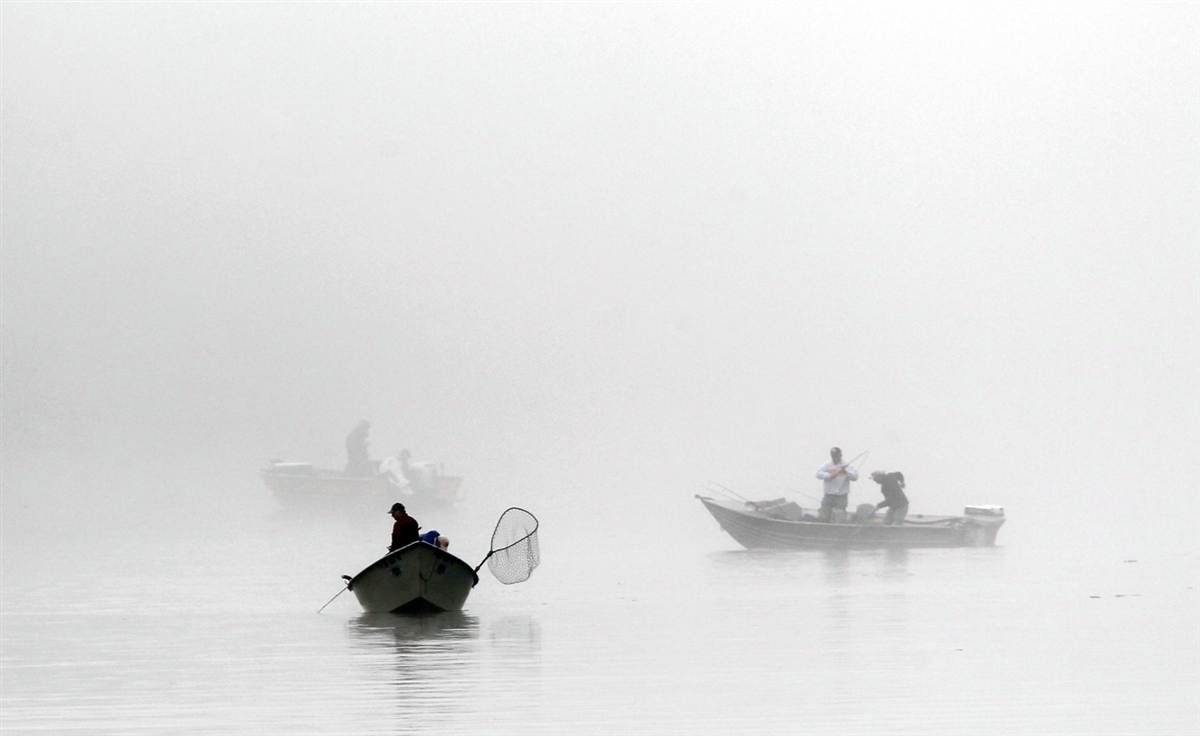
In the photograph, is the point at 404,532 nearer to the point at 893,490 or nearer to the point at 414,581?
the point at 414,581

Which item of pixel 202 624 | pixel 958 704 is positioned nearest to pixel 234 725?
pixel 958 704

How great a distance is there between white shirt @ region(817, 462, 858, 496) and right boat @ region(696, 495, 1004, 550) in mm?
870

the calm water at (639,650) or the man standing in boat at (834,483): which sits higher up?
the man standing in boat at (834,483)

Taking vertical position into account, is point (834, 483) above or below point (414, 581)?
above

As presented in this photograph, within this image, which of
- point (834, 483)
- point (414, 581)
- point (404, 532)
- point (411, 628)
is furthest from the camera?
point (834, 483)

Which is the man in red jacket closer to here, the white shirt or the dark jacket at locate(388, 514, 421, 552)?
the dark jacket at locate(388, 514, 421, 552)

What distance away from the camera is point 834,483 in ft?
115

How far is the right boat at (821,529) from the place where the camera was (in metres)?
36.0

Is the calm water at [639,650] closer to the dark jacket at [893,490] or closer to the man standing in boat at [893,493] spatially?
the man standing in boat at [893,493]

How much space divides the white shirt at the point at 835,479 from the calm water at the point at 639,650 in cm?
142

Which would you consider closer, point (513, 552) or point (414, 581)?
point (414, 581)

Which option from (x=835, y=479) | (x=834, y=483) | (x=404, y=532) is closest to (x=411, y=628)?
(x=404, y=532)

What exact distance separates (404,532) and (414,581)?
675 mm

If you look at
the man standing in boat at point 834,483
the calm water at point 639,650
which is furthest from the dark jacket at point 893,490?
the calm water at point 639,650
